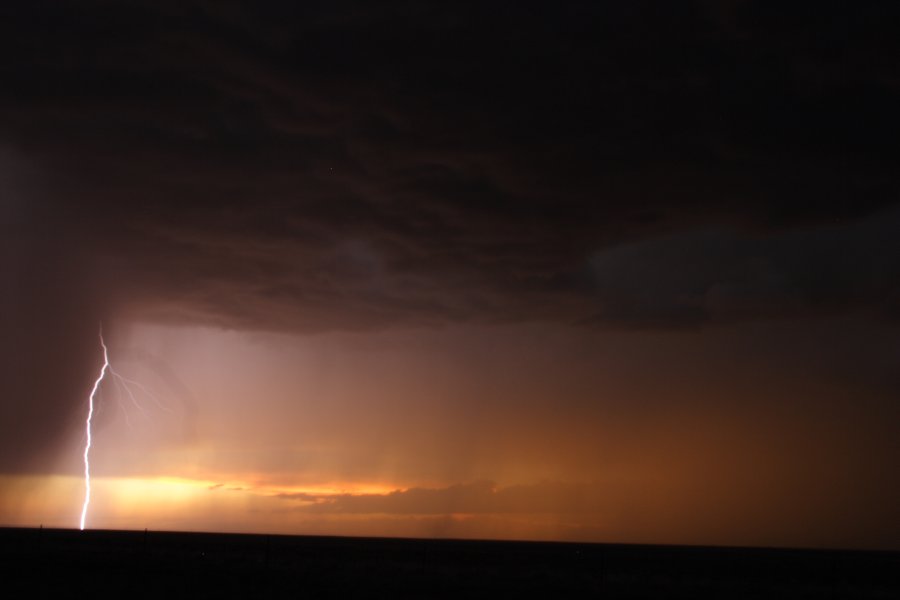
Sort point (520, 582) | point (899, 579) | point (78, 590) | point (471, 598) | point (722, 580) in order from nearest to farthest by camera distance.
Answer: point (78, 590)
point (471, 598)
point (520, 582)
point (722, 580)
point (899, 579)

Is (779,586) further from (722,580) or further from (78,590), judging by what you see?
(78,590)

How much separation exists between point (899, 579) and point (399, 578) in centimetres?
3763

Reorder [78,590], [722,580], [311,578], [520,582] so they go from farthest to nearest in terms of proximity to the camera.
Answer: [722,580], [520,582], [311,578], [78,590]

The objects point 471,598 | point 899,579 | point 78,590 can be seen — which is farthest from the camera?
point 899,579

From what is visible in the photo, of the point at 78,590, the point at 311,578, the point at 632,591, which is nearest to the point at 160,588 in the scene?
the point at 78,590

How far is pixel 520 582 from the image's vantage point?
40188mm

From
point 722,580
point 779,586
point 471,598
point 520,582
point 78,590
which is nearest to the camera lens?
point 78,590

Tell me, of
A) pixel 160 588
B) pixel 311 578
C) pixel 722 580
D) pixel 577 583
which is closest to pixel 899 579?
pixel 722 580

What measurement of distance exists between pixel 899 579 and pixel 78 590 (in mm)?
52408

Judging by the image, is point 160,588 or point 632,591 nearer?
point 160,588

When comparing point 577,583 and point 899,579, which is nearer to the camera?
point 577,583

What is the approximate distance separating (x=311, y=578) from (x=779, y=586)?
81.7ft

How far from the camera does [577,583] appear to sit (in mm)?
41000

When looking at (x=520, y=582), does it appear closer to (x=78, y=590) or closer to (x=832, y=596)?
(x=832, y=596)
